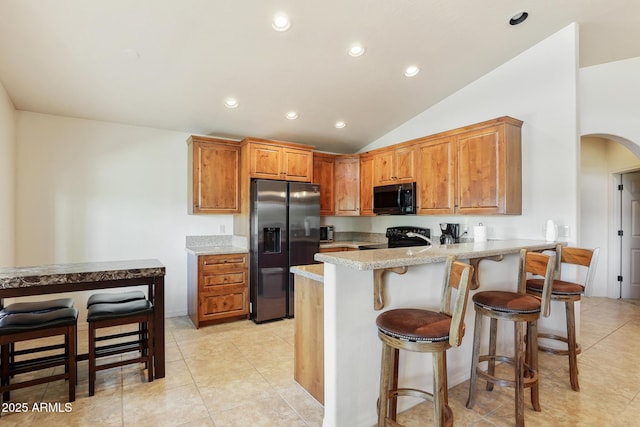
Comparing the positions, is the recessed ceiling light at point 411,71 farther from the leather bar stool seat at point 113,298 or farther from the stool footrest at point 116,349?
the stool footrest at point 116,349

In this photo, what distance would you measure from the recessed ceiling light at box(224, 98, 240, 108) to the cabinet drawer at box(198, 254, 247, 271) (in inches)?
71.9

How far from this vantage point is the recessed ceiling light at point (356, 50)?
9.78ft

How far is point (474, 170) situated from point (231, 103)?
287 centimetres

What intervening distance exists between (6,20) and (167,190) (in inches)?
88.1

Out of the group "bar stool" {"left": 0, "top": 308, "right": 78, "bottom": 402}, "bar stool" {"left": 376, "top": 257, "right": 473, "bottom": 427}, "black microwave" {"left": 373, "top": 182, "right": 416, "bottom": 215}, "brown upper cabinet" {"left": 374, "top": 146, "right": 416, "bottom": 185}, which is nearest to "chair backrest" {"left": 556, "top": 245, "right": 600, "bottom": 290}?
"bar stool" {"left": 376, "top": 257, "right": 473, "bottom": 427}

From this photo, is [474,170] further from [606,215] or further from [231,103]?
[606,215]

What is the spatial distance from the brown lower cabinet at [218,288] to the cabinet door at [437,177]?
244 centimetres

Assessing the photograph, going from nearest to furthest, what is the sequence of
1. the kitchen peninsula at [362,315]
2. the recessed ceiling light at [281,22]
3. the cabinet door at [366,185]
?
the kitchen peninsula at [362,315], the recessed ceiling light at [281,22], the cabinet door at [366,185]

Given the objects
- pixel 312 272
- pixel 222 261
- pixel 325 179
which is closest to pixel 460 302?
pixel 312 272

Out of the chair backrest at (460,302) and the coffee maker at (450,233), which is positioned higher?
the coffee maker at (450,233)

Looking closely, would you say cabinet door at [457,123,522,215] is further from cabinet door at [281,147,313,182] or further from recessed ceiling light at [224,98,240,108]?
recessed ceiling light at [224,98,240,108]

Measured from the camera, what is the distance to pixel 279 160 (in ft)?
14.2

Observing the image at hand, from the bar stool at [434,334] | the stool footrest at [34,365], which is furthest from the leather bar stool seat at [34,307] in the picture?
the bar stool at [434,334]

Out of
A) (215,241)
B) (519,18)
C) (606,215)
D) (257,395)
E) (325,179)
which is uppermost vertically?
(519,18)
